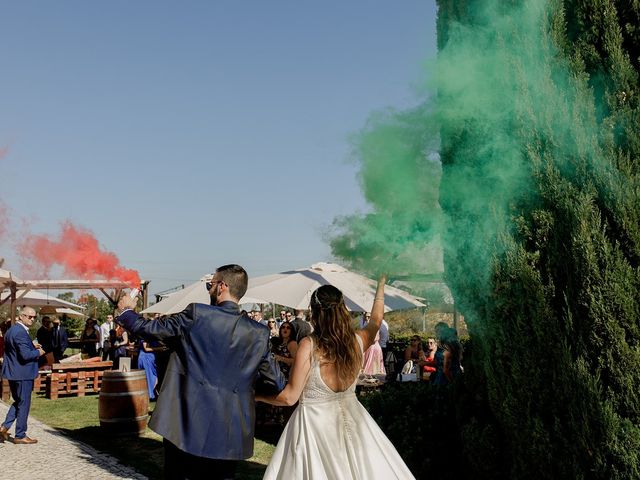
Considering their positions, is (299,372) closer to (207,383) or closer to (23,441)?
(207,383)

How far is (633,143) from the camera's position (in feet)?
12.6

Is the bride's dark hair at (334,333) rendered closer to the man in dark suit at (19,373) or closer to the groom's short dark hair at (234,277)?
the groom's short dark hair at (234,277)

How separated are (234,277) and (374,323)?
112 cm

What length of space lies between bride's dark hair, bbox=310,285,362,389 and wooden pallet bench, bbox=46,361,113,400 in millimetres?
11465

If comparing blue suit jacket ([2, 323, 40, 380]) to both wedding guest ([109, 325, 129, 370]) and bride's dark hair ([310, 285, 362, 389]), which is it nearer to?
wedding guest ([109, 325, 129, 370])

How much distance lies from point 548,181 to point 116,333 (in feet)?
53.2

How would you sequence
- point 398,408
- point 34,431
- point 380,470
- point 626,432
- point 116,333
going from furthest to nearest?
point 116,333
point 34,431
point 398,408
point 380,470
point 626,432

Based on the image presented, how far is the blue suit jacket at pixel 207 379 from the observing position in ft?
14.2

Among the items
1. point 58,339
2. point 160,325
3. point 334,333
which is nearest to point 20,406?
point 160,325

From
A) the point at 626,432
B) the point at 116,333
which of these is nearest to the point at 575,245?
the point at 626,432

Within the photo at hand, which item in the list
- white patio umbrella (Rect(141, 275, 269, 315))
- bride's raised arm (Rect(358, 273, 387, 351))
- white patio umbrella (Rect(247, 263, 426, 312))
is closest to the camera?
bride's raised arm (Rect(358, 273, 387, 351))

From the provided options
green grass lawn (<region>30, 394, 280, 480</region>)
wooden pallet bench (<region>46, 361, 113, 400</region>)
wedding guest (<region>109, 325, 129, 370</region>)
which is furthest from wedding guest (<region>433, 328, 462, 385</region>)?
wedding guest (<region>109, 325, 129, 370</region>)

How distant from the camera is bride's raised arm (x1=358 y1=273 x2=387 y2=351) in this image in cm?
443

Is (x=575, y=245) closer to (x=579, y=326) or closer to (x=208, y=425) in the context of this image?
(x=579, y=326)
